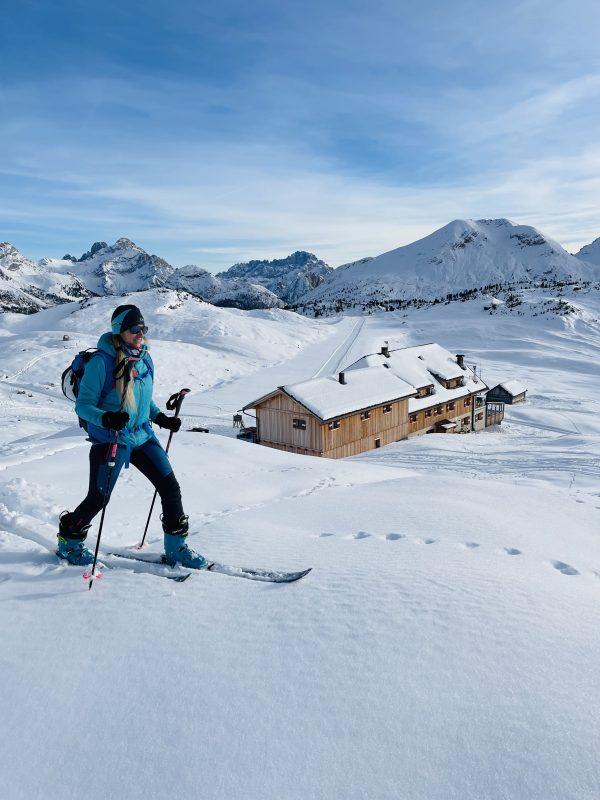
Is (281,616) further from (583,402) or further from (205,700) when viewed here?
(583,402)

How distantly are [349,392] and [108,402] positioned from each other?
86.2 feet

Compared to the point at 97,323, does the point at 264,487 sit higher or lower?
lower

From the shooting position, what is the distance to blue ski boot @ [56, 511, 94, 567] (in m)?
4.72

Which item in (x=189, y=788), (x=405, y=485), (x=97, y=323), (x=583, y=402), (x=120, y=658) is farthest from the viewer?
(x=97, y=323)

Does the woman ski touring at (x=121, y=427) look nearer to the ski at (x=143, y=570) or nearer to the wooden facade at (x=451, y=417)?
the ski at (x=143, y=570)

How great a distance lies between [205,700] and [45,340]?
60.6 meters

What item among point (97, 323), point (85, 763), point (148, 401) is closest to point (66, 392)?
point (148, 401)

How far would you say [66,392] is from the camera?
193 inches

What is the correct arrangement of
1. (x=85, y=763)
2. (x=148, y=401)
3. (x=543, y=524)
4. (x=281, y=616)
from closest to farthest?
(x=85, y=763) < (x=281, y=616) < (x=148, y=401) < (x=543, y=524)

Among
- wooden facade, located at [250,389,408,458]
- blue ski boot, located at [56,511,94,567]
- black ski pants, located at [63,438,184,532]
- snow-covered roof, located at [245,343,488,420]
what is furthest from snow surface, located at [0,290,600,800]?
snow-covered roof, located at [245,343,488,420]

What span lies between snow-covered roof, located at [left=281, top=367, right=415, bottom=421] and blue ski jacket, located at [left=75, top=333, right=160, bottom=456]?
22.8 m

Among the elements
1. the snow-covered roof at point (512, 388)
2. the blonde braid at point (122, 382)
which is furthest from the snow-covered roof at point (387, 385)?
the blonde braid at point (122, 382)

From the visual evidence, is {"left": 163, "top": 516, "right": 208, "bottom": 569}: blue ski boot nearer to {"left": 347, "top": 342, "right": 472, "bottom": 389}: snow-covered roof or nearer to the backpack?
the backpack

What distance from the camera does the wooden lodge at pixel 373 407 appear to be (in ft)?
93.4
